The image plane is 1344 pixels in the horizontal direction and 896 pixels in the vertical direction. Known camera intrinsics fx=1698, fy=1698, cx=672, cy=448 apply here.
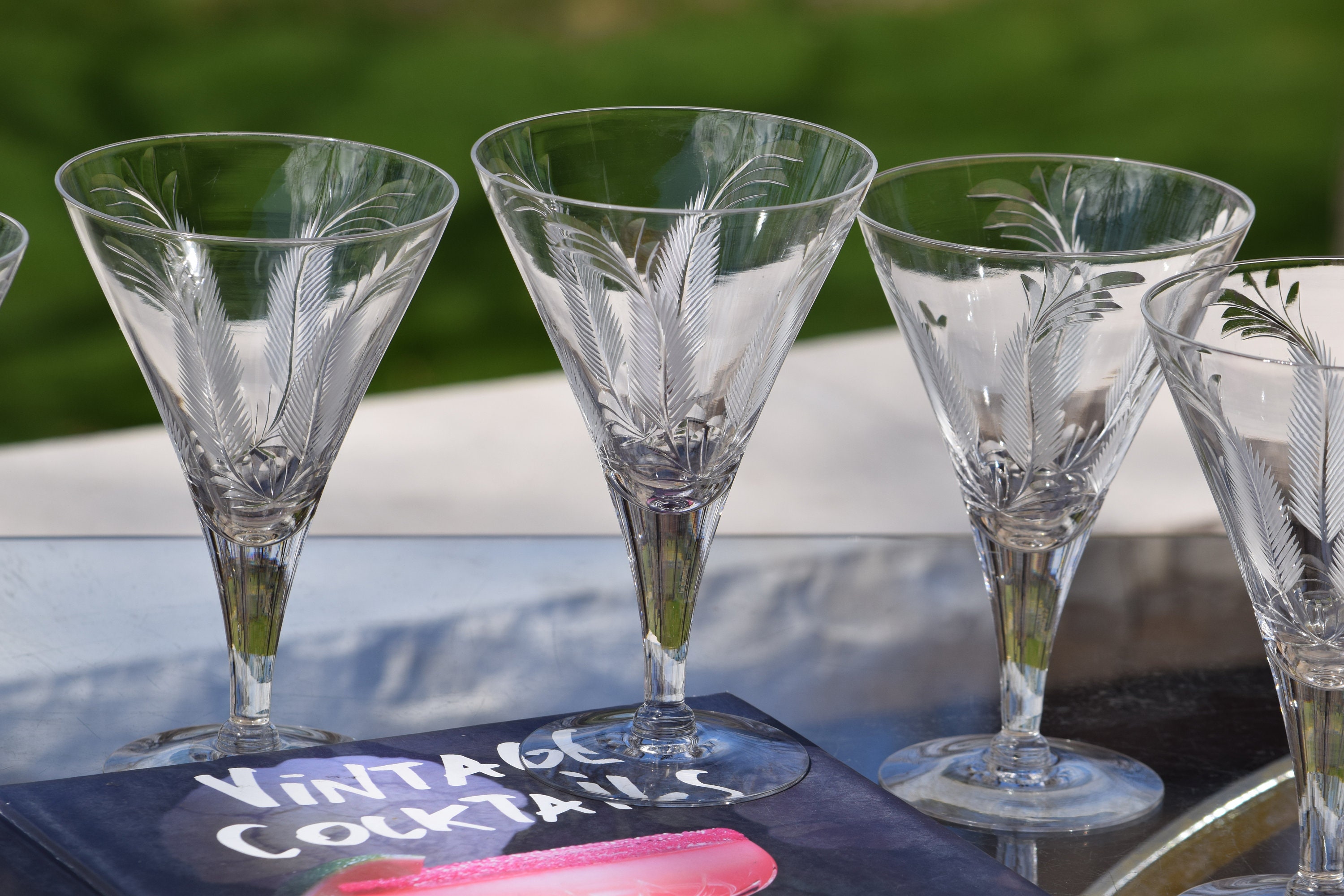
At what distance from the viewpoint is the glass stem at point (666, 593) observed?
61 centimetres

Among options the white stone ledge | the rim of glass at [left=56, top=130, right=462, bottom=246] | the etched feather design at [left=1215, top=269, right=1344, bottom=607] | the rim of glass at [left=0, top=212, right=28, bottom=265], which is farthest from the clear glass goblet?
the white stone ledge

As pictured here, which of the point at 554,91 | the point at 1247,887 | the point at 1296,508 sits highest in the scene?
the point at 554,91

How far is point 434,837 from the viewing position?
50cm

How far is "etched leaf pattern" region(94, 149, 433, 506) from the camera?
0.54 metres

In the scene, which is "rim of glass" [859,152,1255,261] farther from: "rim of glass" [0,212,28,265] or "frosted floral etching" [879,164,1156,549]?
"rim of glass" [0,212,28,265]

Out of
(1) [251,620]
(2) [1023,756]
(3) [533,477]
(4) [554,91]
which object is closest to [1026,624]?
(2) [1023,756]

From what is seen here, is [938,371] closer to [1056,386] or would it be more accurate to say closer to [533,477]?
[1056,386]

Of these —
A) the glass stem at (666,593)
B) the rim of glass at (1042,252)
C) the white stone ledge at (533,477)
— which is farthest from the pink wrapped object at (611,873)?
the white stone ledge at (533,477)

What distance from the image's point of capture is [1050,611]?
64 centimetres

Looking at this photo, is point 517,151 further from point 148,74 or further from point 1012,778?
point 148,74

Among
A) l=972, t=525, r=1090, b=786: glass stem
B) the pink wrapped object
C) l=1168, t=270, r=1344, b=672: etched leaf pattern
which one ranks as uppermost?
l=1168, t=270, r=1344, b=672: etched leaf pattern

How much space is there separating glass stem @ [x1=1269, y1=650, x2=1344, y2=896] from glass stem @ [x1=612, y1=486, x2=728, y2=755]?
0.20 metres

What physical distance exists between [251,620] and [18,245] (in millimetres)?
155

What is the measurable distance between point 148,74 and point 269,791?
308cm
